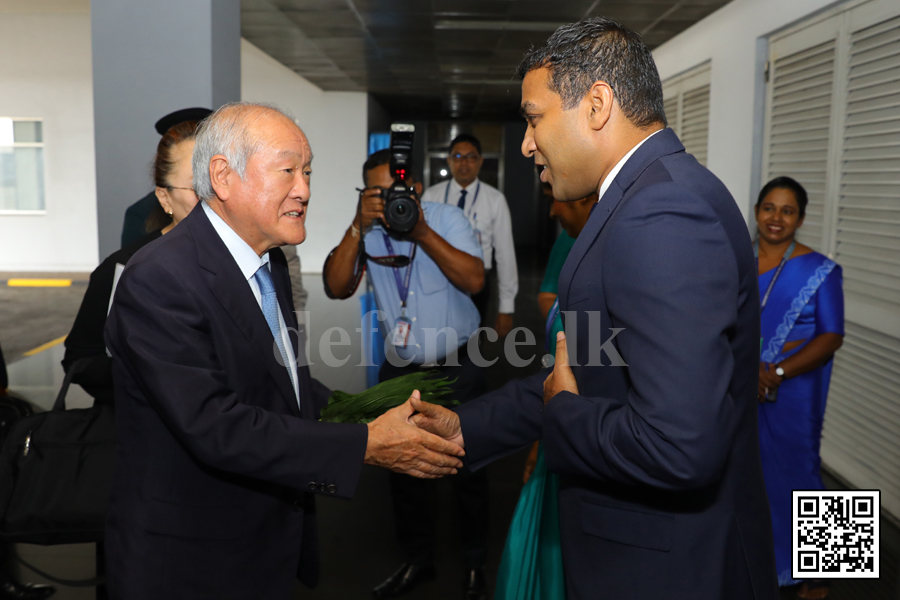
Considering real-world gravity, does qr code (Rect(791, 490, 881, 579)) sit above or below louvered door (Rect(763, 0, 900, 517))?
below

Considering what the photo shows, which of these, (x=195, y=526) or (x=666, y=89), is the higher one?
(x=666, y=89)

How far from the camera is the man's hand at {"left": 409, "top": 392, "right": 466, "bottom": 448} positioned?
1633 millimetres

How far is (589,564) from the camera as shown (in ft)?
3.79

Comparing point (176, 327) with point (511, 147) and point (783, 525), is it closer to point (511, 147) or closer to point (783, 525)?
point (783, 525)

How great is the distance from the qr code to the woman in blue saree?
0.35ft

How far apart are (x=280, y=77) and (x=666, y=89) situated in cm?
729

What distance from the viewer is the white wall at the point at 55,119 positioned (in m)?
11.1

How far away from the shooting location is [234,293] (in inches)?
54.4

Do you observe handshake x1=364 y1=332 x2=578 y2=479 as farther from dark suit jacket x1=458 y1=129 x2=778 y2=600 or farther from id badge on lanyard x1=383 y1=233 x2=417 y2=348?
id badge on lanyard x1=383 y1=233 x2=417 y2=348

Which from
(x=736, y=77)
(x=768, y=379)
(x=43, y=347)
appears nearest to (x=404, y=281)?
(x=768, y=379)

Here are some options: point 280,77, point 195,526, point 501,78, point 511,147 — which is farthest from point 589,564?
→ point 511,147

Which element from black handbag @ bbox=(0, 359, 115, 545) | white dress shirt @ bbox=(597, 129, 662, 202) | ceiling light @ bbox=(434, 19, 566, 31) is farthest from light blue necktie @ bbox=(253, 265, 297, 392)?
ceiling light @ bbox=(434, 19, 566, 31)

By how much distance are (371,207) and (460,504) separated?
1.24 metres

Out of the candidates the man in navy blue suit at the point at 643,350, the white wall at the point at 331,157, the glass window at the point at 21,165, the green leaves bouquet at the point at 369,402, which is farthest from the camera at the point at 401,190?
the glass window at the point at 21,165
